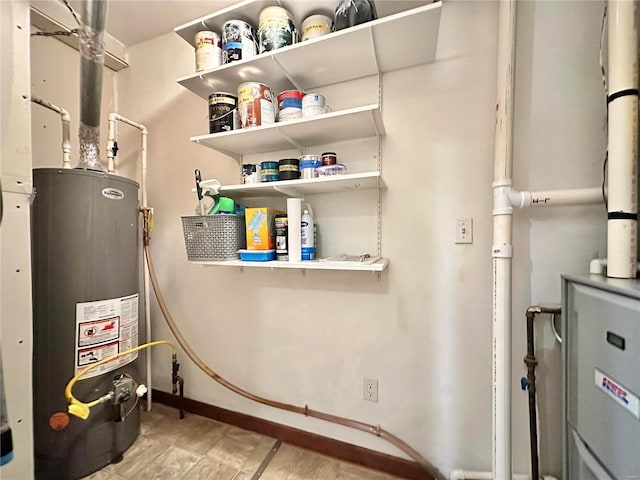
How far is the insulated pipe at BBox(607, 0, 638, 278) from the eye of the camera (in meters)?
0.81

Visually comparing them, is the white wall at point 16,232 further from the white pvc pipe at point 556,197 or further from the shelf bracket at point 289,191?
the white pvc pipe at point 556,197

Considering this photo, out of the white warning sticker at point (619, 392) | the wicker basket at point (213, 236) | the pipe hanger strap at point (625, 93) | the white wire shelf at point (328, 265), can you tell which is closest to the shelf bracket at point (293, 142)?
the wicker basket at point (213, 236)

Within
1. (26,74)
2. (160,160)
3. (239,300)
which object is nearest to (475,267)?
(239,300)

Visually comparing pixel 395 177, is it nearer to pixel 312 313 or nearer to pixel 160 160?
pixel 312 313

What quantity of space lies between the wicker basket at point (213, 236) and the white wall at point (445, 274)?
0.28m

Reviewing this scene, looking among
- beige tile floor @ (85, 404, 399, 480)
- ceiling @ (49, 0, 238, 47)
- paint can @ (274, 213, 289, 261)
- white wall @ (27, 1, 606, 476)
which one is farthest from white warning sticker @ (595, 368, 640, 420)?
ceiling @ (49, 0, 238, 47)

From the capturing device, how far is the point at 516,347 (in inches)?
43.6

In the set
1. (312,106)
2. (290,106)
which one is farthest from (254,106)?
(312,106)

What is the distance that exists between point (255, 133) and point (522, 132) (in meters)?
1.11

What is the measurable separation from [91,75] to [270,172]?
77 cm

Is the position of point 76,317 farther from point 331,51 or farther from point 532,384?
point 532,384

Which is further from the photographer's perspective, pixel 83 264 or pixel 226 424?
pixel 226 424

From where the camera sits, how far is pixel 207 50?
4.11 ft

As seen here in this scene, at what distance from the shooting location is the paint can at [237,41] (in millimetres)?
1202
